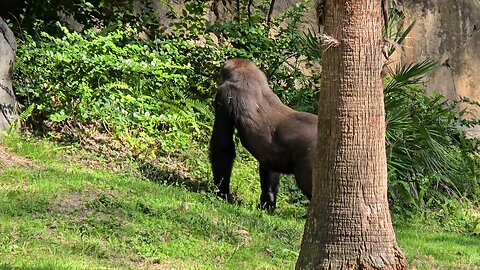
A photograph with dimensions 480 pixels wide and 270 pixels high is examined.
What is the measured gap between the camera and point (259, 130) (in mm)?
9188

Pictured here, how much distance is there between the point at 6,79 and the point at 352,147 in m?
6.05

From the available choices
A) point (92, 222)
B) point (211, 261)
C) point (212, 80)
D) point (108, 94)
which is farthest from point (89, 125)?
point (211, 261)

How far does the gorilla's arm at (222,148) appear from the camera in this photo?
945 centimetres

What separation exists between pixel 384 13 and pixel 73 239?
306 centimetres

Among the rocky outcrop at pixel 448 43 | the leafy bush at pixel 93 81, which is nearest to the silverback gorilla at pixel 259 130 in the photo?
the leafy bush at pixel 93 81

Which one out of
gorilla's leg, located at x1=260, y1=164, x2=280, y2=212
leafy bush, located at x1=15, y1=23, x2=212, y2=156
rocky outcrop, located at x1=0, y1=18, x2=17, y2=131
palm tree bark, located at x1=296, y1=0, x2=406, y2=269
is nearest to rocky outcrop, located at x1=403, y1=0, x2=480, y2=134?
leafy bush, located at x1=15, y1=23, x2=212, y2=156

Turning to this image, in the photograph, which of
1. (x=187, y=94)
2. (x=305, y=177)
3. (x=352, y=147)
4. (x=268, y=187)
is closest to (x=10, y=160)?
(x=268, y=187)

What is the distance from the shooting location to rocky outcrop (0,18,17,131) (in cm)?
963

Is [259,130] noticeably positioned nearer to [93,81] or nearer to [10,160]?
[93,81]

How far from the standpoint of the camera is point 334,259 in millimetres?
5090

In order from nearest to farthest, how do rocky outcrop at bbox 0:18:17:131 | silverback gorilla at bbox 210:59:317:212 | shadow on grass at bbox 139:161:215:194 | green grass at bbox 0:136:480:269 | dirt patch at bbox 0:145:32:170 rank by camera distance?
green grass at bbox 0:136:480:269
dirt patch at bbox 0:145:32:170
silverback gorilla at bbox 210:59:317:212
shadow on grass at bbox 139:161:215:194
rocky outcrop at bbox 0:18:17:131

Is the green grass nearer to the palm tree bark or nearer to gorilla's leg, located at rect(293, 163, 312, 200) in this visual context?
gorilla's leg, located at rect(293, 163, 312, 200)

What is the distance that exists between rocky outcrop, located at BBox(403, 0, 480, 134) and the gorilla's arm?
843 cm

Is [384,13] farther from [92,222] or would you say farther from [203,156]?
[203,156]
